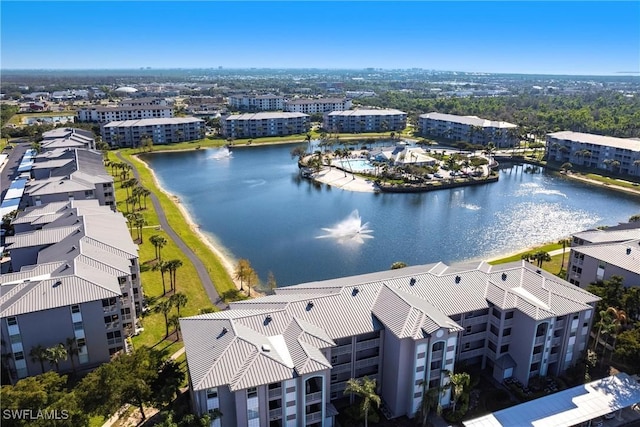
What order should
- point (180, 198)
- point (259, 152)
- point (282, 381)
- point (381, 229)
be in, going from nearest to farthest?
1. point (282, 381)
2. point (381, 229)
3. point (180, 198)
4. point (259, 152)

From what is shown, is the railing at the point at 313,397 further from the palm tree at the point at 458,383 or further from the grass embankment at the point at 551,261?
the grass embankment at the point at 551,261

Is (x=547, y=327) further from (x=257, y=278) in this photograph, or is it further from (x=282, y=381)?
(x=257, y=278)

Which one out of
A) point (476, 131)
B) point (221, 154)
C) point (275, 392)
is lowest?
point (221, 154)

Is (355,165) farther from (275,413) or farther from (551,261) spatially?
(275,413)

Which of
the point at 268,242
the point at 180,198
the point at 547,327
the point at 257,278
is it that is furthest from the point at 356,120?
the point at 547,327

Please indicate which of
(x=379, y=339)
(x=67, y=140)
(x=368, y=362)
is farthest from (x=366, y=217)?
Answer: (x=67, y=140)

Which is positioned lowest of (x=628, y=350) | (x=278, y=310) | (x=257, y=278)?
(x=257, y=278)
